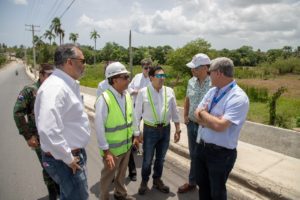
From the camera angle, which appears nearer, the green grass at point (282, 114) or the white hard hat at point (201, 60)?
the white hard hat at point (201, 60)

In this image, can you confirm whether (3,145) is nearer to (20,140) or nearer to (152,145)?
(20,140)

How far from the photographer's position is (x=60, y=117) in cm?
209

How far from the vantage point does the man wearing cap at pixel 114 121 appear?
309 centimetres

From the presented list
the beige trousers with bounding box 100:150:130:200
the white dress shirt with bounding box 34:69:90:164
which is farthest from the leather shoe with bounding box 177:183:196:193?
the white dress shirt with bounding box 34:69:90:164

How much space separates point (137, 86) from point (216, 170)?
130 inches

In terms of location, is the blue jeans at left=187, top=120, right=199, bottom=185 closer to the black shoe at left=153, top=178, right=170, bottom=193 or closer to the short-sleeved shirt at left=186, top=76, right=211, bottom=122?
the short-sleeved shirt at left=186, top=76, right=211, bottom=122

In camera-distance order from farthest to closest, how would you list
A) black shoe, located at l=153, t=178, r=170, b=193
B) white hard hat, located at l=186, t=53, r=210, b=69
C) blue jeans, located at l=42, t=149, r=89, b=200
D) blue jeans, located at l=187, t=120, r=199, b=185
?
black shoe, located at l=153, t=178, r=170, b=193 → blue jeans, located at l=187, t=120, r=199, b=185 → white hard hat, located at l=186, t=53, r=210, b=69 → blue jeans, located at l=42, t=149, r=89, b=200

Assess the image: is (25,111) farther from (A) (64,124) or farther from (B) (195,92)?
(B) (195,92)

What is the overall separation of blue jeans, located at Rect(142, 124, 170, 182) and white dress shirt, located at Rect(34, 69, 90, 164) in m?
1.60

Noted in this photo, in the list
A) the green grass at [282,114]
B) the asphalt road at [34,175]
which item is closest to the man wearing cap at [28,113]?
the asphalt road at [34,175]

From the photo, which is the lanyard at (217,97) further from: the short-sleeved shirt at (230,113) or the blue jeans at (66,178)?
the blue jeans at (66,178)

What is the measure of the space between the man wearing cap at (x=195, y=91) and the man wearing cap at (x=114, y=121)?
1.04 metres

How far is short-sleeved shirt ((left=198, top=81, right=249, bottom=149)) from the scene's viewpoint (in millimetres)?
2590

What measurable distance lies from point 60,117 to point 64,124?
0.43ft
